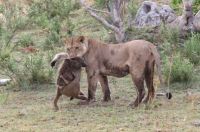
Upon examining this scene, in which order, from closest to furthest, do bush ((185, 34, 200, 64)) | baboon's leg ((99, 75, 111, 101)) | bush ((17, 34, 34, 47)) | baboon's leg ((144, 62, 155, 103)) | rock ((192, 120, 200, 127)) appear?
rock ((192, 120, 200, 127)) < baboon's leg ((144, 62, 155, 103)) < baboon's leg ((99, 75, 111, 101)) < bush ((185, 34, 200, 64)) < bush ((17, 34, 34, 47))

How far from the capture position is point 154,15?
12797 millimetres

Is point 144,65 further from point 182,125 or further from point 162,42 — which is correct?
point 162,42

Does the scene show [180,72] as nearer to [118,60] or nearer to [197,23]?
[118,60]

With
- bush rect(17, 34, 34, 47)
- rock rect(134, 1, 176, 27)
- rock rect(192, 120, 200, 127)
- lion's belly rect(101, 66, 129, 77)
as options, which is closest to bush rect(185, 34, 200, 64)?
rock rect(134, 1, 176, 27)

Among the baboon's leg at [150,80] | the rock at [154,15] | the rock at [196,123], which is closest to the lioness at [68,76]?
the baboon's leg at [150,80]

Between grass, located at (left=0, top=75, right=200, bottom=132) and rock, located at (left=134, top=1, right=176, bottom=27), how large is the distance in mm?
3807

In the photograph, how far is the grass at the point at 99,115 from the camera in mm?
6922

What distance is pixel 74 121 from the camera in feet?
23.9

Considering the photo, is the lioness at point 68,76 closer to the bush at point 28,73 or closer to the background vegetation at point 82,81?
the background vegetation at point 82,81

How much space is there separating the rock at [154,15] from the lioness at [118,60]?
4.45 meters

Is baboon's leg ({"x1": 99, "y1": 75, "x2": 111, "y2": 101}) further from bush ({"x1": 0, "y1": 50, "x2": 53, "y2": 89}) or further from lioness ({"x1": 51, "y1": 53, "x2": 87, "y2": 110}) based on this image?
bush ({"x1": 0, "y1": 50, "x2": 53, "y2": 89})

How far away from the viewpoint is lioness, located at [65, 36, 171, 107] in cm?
798

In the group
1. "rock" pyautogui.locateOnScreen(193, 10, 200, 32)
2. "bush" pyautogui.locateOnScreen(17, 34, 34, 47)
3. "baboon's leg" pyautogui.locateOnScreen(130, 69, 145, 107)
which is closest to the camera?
"baboon's leg" pyautogui.locateOnScreen(130, 69, 145, 107)

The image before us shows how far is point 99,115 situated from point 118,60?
0.97 metres
